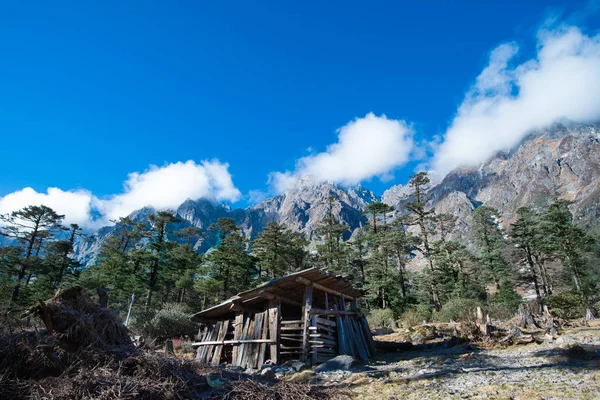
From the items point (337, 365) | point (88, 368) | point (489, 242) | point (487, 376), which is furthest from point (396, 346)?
point (489, 242)

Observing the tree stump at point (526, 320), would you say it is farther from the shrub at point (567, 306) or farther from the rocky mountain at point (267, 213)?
the rocky mountain at point (267, 213)

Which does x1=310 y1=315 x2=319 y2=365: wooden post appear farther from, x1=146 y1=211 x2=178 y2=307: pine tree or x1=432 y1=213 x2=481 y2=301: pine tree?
x1=146 y1=211 x2=178 y2=307: pine tree

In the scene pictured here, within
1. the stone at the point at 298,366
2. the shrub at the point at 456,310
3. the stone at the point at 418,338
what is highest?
the shrub at the point at 456,310

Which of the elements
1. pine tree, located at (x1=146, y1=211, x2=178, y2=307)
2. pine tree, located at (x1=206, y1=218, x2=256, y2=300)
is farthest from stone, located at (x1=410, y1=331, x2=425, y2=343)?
pine tree, located at (x1=146, y1=211, x2=178, y2=307)

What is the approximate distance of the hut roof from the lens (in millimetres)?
11492

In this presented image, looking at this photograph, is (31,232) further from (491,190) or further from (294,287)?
(491,190)

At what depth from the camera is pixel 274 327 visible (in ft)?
38.5

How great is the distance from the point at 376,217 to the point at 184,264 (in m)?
20.9

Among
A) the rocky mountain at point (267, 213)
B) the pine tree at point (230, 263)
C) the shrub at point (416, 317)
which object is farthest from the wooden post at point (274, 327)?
the rocky mountain at point (267, 213)

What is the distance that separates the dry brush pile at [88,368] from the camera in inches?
156

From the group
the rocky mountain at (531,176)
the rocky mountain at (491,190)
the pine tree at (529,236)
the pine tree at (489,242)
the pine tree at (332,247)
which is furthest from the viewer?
the rocky mountain at (491,190)

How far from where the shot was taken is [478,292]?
115ft

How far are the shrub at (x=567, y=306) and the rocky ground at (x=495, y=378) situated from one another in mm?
12722

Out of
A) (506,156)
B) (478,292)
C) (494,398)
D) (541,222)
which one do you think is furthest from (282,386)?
(506,156)
